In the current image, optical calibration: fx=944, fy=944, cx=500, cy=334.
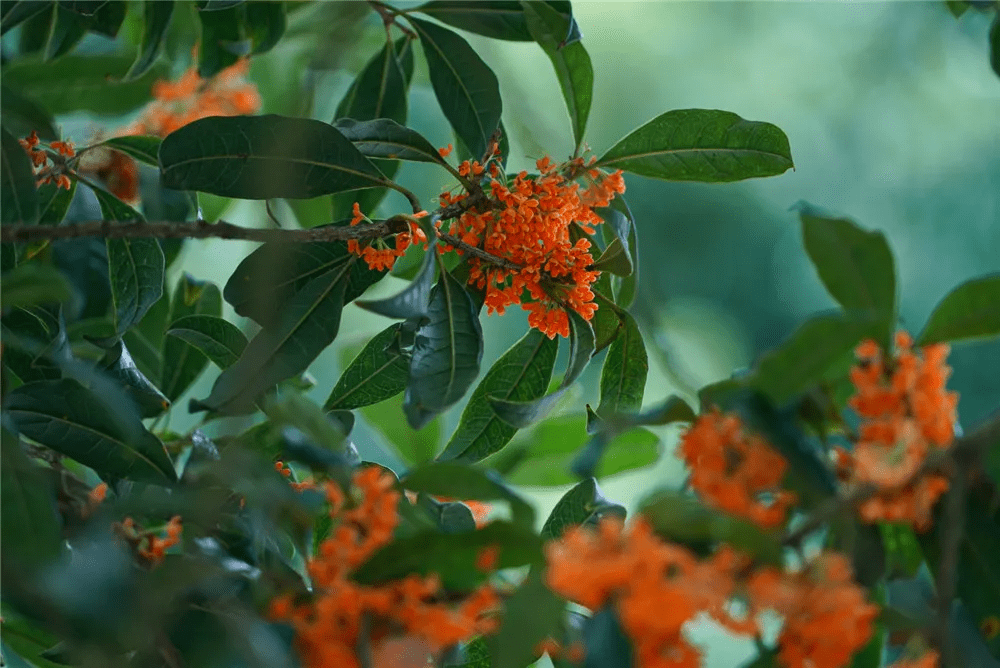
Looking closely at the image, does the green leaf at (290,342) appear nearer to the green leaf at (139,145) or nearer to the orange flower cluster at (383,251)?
the orange flower cluster at (383,251)

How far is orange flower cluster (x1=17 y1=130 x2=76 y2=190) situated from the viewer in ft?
2.48

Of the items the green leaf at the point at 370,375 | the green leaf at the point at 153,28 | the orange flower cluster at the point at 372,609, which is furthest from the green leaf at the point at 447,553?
the green leaf at the point at 153,28

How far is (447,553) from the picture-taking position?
450 mm

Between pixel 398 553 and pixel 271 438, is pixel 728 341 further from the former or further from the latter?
pixel 398 553

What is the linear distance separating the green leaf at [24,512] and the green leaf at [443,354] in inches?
8.5

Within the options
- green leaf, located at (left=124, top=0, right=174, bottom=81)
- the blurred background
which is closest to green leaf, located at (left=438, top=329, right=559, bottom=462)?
green leaf, located at (left=124, top=0, right=174, bottom=81)

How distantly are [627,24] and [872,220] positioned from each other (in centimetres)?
124

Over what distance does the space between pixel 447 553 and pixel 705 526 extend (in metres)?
0.13

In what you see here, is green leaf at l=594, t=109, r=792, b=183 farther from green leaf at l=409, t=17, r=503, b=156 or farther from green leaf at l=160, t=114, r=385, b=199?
green leaf at l=160, t=114, r=385, b=199

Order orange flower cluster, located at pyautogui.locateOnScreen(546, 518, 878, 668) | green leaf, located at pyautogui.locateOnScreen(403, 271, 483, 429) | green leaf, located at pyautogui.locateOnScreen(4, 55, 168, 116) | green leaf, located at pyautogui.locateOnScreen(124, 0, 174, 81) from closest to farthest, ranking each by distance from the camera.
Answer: orange flower cluster, located at pyautogui.locateOnScreen(546, 518, 878, 668), green leaf, located at pyautogui.locateOnScreen(403, 271, 483, 429), green leaf, located at pyautogui.locateOnScreen(124, 0, 174, 81), green leaf, located at pyautogui.locateOnScreen(4, 55, 168, 116)

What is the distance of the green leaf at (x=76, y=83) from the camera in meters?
1.20

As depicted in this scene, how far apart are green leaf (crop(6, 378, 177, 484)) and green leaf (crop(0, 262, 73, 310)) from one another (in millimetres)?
128

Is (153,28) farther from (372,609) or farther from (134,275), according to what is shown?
(372,609)

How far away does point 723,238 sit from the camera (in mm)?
3736
